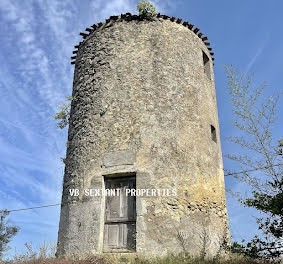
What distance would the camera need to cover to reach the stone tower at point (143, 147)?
6.62 meters

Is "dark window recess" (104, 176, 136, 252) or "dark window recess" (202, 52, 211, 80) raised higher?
"dark window recess" (202, 52, 211, 80)

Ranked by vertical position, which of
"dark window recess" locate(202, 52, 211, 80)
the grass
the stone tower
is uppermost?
"dark window recess" locate(202, 52, 211, 80)

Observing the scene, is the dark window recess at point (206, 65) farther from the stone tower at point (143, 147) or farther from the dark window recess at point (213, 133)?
the dark window recess at point (213, 133)

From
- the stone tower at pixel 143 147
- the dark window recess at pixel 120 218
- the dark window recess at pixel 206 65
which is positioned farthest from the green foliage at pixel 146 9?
the dark window recess at pixel 120 218

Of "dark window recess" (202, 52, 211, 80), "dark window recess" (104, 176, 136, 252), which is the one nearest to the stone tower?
"dark window recess" (104, 176, 136, 252)

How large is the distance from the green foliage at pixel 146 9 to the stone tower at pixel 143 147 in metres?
0.21

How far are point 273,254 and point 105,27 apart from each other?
22.5 ft

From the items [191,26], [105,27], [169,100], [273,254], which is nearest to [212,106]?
[169,100]

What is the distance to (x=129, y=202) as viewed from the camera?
6945 millimetres

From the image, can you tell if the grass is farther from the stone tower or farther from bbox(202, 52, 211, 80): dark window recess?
bbox(202, 52, 211, 80): dark window recess

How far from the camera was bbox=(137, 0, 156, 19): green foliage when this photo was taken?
847 centimetres

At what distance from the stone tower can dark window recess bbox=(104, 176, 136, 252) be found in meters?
0.02

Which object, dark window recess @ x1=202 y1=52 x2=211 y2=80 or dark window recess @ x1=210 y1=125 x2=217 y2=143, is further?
dark window recess @ x1=202 y1=52 x2=211 y2=80

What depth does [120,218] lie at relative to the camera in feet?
22.6
